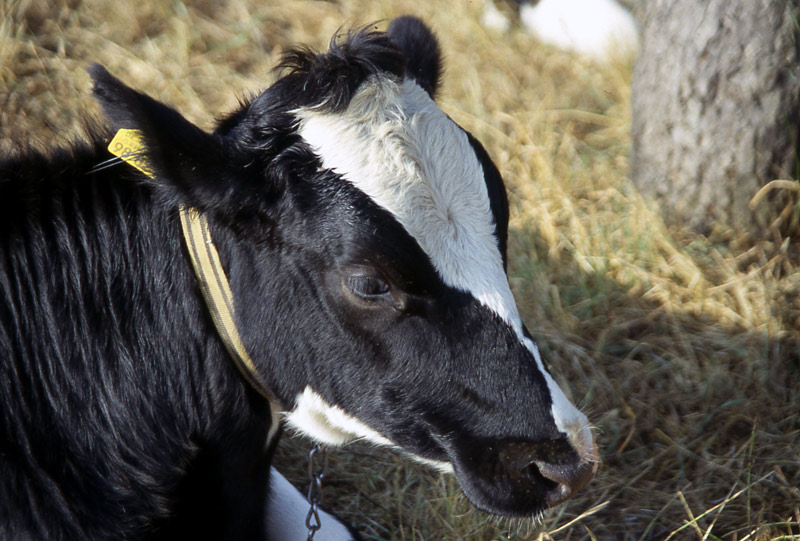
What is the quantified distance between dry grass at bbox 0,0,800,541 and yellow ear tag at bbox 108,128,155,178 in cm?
52

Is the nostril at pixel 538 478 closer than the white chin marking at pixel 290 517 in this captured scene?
Yes

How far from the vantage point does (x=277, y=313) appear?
205 cm

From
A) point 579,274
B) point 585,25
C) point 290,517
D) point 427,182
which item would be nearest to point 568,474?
point 427,182

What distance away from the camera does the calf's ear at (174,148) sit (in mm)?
1773

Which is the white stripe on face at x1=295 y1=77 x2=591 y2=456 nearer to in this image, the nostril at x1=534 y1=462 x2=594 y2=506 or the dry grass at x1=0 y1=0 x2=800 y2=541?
the nostril at x1=534 y1=462 x2=594 y2=506

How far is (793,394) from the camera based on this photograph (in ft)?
11.1

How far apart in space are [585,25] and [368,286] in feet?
13.9

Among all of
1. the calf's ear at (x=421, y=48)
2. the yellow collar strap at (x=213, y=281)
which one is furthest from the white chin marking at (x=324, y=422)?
the calf's ear at (x=421, y=48)

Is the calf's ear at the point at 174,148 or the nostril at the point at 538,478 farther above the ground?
the calf's ear at the point at 174,148

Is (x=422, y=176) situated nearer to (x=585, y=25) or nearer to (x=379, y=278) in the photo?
(x=379, y=278)

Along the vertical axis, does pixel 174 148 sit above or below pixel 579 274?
above

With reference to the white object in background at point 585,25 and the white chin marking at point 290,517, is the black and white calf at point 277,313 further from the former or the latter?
the white object in background at point 585,25

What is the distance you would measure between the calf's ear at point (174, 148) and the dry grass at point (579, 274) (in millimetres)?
634

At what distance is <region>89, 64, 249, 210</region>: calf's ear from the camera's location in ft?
5.82
